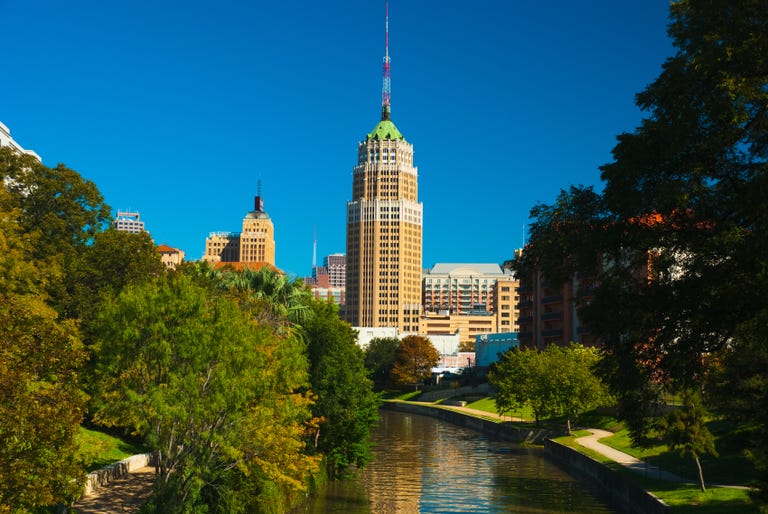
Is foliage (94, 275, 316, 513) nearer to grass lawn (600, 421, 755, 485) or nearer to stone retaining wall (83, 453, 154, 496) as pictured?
stone retaining wall (83, 453, 154, 496)

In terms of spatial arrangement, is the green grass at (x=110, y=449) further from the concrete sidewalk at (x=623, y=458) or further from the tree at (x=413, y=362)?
the tree at (x=413, y=362)

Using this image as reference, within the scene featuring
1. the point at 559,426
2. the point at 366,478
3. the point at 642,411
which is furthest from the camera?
the point at 559,426

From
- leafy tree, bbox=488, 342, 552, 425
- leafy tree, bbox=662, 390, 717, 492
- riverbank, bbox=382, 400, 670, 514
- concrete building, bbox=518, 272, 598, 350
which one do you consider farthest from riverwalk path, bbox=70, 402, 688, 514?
concrete building, bbox=518, 272, 598, 350

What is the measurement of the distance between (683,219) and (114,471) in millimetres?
30989

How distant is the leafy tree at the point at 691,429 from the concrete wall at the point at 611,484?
3.54 metres

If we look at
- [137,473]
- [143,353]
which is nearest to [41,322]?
[143,353]

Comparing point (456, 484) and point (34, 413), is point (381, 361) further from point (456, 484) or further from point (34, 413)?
point (34, 413)

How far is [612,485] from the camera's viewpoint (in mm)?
58406

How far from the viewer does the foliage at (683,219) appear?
2406 centimetres

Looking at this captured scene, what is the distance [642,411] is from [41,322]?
67.3ft

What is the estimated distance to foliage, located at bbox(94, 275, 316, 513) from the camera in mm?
34344

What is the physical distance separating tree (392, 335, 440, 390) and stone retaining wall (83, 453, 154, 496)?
127m

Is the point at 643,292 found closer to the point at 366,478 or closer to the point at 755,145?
the point at 755,145

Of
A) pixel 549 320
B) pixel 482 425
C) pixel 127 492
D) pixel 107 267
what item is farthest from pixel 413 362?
pixel 127 492
